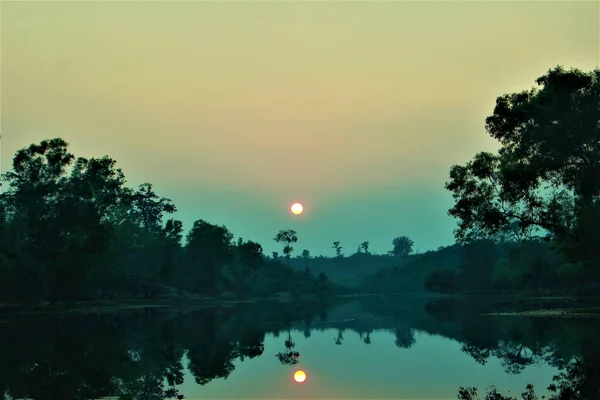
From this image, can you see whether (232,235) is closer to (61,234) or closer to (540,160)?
(61,234)

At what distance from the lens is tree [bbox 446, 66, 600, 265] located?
151ft

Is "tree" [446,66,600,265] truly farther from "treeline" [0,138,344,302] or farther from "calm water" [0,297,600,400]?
"treeline" [0,138,344,302]

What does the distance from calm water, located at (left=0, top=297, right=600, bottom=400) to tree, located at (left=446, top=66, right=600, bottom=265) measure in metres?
9.07

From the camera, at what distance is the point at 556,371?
28016mm

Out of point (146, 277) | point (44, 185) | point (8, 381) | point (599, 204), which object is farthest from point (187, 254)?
point (8, 381)

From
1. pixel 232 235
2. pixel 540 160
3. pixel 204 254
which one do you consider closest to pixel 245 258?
pixel 232 235

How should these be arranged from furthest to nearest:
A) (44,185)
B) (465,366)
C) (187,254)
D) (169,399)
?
(187,254) → (44,185) → (465,366) → (169,399)

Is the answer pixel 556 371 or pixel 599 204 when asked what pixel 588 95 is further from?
pixel 556 371

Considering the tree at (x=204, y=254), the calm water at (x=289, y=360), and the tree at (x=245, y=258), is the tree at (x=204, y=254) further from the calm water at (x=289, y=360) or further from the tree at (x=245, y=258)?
the calm water at (x=289, y=360)

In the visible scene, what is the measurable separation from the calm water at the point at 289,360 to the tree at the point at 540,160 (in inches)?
357

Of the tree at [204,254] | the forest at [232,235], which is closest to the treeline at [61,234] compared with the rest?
the forest at [232,235]

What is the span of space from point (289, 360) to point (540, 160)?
1009 inches

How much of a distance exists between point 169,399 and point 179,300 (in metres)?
119

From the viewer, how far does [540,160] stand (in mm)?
47219
